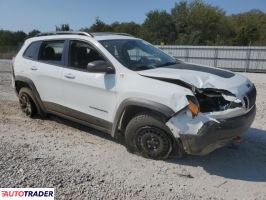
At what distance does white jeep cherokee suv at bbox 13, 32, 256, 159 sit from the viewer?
428cm

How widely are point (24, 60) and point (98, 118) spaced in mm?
2466

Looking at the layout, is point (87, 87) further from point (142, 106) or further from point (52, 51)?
point (52, 51)

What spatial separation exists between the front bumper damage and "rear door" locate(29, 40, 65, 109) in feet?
8.03

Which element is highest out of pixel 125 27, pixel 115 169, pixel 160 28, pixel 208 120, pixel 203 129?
pixel 125 27

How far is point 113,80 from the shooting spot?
16.3ft

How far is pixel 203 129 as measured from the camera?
164 inches

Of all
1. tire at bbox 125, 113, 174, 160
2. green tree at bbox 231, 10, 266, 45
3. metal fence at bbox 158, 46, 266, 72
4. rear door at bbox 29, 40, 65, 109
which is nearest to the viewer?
tire at bbox 125, 113, 174, 160

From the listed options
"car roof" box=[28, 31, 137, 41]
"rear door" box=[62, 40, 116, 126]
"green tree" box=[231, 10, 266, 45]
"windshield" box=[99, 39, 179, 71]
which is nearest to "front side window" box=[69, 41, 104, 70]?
"rear door" box=[62, 40, 116, 126]

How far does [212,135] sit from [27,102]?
13.9 feet

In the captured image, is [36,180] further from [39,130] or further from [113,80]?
[39,130]

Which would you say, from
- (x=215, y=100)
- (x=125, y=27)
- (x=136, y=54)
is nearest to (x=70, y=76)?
(x=136, y=54)

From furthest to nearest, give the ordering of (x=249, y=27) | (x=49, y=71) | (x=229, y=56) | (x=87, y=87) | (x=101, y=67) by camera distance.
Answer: (x=249, y=27) → (x=229, y=56) → (x=49, y=71) → (x=87, y=87) → (x=101, y=67)

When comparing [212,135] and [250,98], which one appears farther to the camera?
[250,98]

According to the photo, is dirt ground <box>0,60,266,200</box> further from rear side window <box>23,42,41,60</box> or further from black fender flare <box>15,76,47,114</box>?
rear side window <box>23,42,41,60</box>
